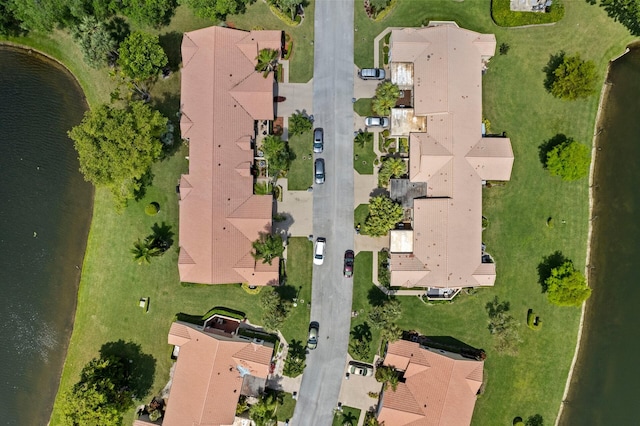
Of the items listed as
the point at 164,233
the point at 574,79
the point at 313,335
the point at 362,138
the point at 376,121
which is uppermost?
the point at 574,79

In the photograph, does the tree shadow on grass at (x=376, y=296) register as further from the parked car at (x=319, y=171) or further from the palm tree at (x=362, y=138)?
the palm tree at (x=362, y=138)

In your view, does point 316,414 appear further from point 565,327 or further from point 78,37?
point 78,37

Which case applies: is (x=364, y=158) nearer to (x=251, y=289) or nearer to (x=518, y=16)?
(x=251, y=289)

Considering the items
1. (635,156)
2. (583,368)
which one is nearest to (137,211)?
(583,368)

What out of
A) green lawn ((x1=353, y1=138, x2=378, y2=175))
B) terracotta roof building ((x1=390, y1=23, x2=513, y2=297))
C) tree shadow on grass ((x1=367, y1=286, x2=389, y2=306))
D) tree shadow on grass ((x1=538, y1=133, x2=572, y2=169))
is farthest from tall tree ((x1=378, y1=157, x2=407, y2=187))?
tree shadow on grass ((x1=538, y1=133, x2=572, y2=169))

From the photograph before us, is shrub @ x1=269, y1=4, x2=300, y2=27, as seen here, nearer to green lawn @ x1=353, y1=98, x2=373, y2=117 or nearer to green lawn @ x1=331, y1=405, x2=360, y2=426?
green lawn @ x1=353, y1=98, x2=373, y2=117

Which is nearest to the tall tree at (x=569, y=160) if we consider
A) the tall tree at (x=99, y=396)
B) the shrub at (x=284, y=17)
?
the shrub at (x=284, y=17)

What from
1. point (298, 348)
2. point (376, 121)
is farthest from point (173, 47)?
point (298, 348)
